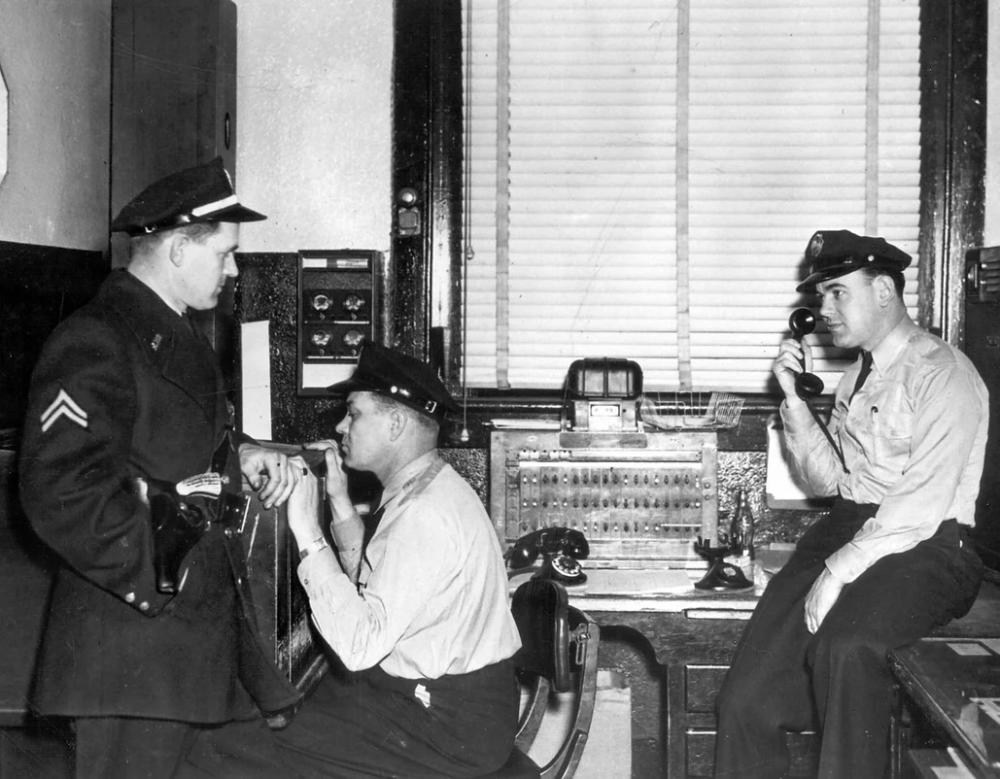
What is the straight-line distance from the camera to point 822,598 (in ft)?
9.69

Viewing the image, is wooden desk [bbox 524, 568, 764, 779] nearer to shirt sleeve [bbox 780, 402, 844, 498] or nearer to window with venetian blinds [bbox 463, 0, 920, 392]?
shirt sleeve [bbox 780, 402, 844, 498]

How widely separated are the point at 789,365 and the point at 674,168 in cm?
104

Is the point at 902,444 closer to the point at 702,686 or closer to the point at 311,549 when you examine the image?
the point at 702,686

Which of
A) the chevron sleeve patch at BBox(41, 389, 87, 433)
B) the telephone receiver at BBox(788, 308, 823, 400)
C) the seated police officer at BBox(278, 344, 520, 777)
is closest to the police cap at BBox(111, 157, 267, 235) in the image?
the chevron sleeve patch at BBox(41, 389, 87, 433)

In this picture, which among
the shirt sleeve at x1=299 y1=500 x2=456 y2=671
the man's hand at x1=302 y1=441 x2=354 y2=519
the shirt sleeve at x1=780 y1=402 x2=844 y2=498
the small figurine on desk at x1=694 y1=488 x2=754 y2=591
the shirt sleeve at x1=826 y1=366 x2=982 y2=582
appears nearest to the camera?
the shirt sleeve at x1=299 y1=500 x2=456 y2=671

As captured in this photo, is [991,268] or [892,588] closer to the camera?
[892,588]

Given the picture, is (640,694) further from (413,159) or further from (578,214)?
(413,159)

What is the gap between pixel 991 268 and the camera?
137 inches

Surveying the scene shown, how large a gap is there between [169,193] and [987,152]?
3.30 metres

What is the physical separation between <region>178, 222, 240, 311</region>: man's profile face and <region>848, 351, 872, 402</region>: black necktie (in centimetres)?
219

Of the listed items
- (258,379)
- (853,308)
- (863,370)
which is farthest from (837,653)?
(258,379)

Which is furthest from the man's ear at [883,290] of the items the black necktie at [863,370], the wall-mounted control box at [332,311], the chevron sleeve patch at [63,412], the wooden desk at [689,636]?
the chevron sleeve patch at [63,412]

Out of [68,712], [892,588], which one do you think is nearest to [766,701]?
[892,588]

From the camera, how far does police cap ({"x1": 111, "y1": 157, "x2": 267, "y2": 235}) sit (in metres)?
2.29
